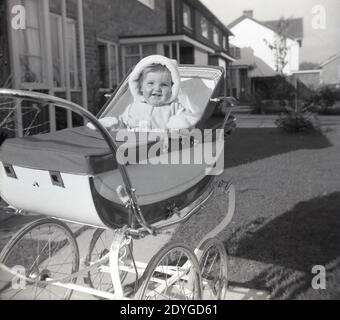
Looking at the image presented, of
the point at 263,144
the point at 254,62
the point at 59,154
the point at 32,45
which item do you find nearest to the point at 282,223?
the point at 59,154

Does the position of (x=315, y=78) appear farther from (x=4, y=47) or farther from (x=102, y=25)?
(x=4, y=47)

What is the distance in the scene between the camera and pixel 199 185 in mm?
2299

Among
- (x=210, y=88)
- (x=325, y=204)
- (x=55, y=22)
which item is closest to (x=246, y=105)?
(x=55, y=22)

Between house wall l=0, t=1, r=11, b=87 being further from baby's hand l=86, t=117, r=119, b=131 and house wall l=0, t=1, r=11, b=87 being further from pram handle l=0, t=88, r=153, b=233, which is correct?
pram handle l=0, t=88, r=153, b=233

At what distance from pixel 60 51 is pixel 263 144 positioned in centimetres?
414

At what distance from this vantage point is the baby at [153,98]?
7.23 feet

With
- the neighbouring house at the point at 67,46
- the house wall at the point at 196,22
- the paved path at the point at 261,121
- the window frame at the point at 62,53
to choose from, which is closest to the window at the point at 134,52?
the neighbouring house at the point at 67,46

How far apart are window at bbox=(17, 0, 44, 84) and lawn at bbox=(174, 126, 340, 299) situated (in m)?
2.47

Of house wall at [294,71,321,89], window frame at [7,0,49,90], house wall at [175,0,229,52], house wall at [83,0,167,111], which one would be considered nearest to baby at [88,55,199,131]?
window frame at [7,0,49,90]

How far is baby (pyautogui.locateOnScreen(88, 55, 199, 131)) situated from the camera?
2204 millimetres

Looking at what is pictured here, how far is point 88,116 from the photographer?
57.9 inches

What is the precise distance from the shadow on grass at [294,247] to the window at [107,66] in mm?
3352

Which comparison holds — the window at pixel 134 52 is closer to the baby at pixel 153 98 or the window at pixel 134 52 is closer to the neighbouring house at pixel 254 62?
the neighbouring house at pixel 254 62
